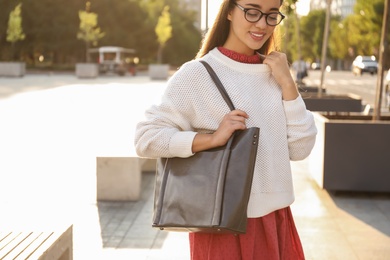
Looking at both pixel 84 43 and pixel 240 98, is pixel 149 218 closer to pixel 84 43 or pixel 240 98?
pixel 240 98

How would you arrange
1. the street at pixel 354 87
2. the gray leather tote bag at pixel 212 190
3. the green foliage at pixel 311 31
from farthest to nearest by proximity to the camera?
the green foliage at pixel 311 31, the street at pixel 354 87, the gray leather tote bag at pixel 212 190

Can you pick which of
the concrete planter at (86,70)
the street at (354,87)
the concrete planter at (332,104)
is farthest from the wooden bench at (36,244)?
the concrete planter at (86,70)

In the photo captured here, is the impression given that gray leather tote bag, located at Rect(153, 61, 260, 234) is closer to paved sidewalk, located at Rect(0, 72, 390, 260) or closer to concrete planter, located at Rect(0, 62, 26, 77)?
paved sidewalk, located at Rect(0, 72, 390, 260)

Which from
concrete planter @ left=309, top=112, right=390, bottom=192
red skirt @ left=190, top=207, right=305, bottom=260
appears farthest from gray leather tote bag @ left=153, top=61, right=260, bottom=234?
concrete planter @ left=309, top=112, right=390, bottom=192

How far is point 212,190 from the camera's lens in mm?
2291

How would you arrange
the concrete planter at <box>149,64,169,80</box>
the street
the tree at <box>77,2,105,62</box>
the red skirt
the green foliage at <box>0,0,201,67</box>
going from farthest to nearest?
1. the green foliage at <box>0,0,201,67</box>
2. the tree at <box>77,2,105,62</box>
3. the concrete planter at <box>149,64,169,80</box>
4. the street
5. the red skirt

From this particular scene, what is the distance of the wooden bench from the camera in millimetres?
3512

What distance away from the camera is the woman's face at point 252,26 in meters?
2.45

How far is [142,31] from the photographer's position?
225 feet

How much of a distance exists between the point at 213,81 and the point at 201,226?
492mm

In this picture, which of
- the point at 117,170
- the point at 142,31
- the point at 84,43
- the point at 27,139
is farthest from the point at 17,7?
the point at 117,170

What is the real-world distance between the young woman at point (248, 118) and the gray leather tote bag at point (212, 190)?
68mm

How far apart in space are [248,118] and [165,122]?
28 cm

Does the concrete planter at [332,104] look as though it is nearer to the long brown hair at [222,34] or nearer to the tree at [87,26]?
the long brown hair at [222,34]
